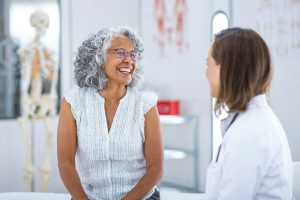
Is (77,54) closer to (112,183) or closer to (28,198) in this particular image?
(112,183)

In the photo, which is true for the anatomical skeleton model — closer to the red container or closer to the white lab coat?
the red container

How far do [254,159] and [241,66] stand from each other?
28cm

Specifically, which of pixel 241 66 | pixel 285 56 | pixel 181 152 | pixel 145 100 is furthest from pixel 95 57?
pixel 181 152

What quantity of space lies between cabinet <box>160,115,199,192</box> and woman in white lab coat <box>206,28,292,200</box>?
245 cm

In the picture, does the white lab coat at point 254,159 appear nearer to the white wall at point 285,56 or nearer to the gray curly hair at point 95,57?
the gray curly hair at point 95,57

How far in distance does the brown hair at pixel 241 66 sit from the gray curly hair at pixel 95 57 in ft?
2.31

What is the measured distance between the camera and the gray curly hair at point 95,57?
1.93 metres

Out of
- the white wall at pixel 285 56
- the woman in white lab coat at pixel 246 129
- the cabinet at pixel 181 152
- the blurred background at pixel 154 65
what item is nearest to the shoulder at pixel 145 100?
the woman in white lab coat at pixel 246 129

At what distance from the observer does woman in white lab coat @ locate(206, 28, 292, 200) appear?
1.24 metres

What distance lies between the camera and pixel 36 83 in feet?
11.3

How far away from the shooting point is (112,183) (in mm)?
1867

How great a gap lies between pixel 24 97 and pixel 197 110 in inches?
59.0

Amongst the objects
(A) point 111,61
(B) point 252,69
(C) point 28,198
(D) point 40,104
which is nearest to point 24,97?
(D) point 40,104

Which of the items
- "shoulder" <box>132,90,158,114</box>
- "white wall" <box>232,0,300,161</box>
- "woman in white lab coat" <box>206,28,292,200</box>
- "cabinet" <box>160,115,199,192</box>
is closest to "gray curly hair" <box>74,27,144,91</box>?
"shoulder" <box>132,90,158,114</box>
